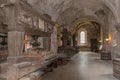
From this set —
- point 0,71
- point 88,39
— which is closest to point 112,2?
point 0,71

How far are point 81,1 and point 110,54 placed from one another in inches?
200

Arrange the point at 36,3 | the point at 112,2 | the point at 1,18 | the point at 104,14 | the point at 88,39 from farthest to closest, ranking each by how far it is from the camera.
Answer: the point at 88,39 → the point at 104,14 → the point at 112,2 → the point at 36,3 → the point at 1,18

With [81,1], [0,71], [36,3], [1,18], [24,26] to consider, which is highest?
[81,1]

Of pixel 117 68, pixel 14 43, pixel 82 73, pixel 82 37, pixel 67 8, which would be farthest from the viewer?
pixel 82 37

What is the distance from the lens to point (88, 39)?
34625 millimetres

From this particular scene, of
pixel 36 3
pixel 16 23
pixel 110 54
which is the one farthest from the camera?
pixel 110 54

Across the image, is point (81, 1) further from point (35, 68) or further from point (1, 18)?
point (35, 68)

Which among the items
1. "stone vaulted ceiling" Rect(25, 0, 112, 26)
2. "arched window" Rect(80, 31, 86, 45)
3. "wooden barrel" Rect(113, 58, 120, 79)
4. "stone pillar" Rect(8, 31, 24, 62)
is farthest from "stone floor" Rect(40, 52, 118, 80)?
"arched window" Rect(80, 31, 86, 45)

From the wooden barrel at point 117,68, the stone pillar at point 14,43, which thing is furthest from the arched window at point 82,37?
the stone pillar at point 14,43

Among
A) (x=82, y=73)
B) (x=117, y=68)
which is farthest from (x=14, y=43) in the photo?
(x=117, y=68)

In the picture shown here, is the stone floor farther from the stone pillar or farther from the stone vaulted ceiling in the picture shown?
the stone vaulted ceiling

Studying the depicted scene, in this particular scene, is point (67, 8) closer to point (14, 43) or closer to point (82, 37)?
point (14, 43)

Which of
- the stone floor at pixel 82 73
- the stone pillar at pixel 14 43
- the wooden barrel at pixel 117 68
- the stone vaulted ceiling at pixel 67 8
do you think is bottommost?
the stone floor at pixel 82 73

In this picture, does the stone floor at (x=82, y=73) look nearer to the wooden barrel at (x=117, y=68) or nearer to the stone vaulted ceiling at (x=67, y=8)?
the wooden barrel at (x=117, y=68)
